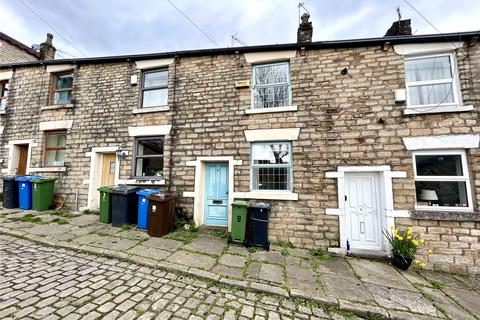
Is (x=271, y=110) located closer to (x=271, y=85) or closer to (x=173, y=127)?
(x=271, y=85)

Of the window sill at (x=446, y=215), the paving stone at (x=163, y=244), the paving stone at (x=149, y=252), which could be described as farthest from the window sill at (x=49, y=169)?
the window sill at (x=446, y=215)

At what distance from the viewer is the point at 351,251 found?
4.98 metres

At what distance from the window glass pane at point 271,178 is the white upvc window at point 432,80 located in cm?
373

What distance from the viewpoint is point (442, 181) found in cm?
488

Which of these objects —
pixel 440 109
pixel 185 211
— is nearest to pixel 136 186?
pixel 185 211

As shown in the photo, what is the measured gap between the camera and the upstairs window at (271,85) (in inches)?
241

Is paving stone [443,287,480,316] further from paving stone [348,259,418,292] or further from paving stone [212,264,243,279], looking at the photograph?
paving stone [212,264,243,279]

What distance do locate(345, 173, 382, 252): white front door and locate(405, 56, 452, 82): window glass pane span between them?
115 inches

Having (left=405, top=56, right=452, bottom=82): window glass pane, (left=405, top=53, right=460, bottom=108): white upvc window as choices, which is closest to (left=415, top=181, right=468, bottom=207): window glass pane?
(left=405, top=53, right=460, bottom=108): white upvc window

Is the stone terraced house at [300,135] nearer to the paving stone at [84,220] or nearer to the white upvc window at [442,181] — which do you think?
the white upvc window at [442,181]

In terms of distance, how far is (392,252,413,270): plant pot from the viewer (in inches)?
171

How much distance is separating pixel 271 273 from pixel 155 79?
7.11 m

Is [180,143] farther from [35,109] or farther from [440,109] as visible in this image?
[440,109]

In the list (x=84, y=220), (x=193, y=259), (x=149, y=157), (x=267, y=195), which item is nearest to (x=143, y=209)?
(x=149, y=157)
